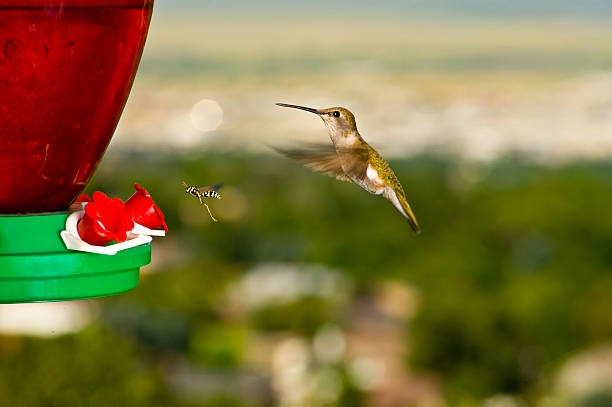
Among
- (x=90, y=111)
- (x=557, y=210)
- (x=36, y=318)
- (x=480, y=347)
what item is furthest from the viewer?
(x=557, y=210)

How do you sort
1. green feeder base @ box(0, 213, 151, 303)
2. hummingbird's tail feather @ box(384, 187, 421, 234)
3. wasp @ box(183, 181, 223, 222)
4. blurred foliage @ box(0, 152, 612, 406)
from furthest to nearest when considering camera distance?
blurred foliage @ box(0, 152, 612, 406)
hummingbird's tail feather @ box(384, 187, 421, 234)
wasp @ box(183, 181, 223, 222)
green feeder base @ box(0, 213, 151, 303)

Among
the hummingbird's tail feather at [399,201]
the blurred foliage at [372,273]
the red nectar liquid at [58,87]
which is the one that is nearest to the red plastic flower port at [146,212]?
the red nectar liquid at [58,87]

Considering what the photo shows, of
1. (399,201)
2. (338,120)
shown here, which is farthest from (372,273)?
(338,120)

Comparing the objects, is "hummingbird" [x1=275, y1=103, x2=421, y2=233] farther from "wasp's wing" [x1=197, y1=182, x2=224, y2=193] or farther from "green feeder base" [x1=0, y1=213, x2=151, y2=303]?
"green feeder base" [x1=0, y1=213, x2=151, y2=303]

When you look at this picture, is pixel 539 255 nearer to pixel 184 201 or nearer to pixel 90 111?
pixel 184 201

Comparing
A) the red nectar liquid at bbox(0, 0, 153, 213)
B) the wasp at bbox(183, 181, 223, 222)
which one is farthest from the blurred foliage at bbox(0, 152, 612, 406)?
the wasp at bbox(183, 181, 223, 222)

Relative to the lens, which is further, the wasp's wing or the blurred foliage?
the blurred foliage

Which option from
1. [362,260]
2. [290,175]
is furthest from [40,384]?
[290,175]

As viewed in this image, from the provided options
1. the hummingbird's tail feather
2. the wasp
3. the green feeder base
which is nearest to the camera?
the green feeder base
